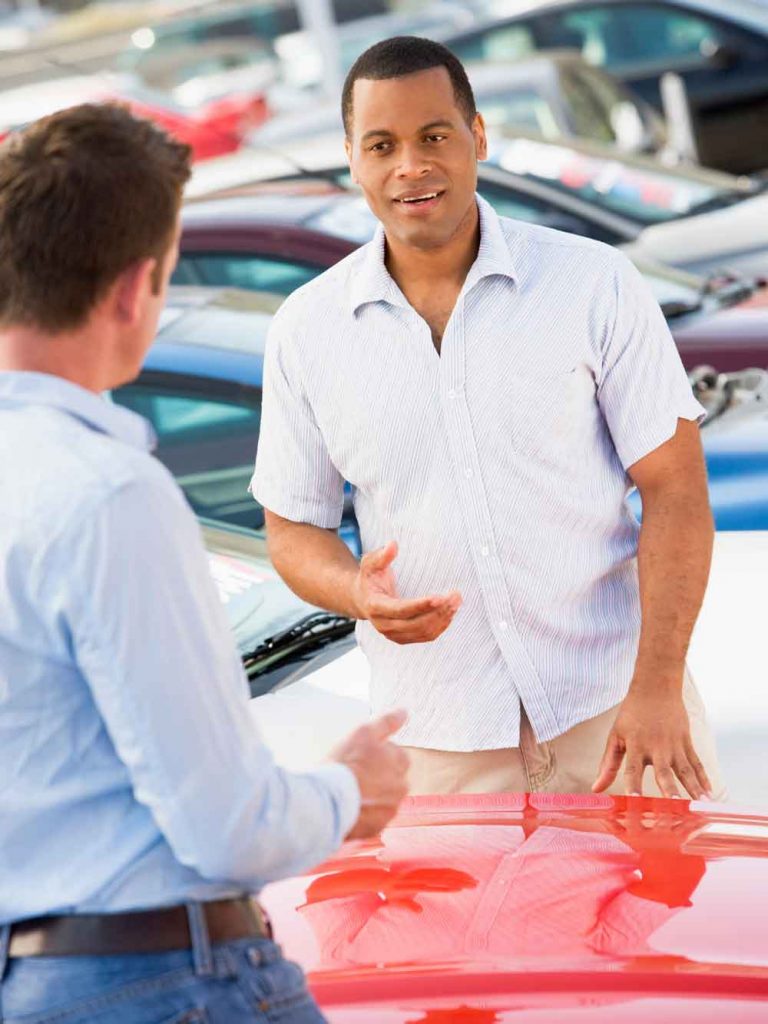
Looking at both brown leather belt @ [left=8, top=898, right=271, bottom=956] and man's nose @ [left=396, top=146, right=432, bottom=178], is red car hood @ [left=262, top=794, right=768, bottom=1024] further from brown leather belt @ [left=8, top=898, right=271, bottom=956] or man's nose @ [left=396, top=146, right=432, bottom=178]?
man's nose @ [left=396, top=146, right=432, bottom=178]

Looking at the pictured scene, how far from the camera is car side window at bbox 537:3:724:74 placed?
1344 cm

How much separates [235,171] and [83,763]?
19.6 feet

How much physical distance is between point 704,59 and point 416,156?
1081cm

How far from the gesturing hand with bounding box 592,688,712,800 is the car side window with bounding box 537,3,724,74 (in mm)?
11121

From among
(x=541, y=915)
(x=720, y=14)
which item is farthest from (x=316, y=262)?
(x=720, y=14)

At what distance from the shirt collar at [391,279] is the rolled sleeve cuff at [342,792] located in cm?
141

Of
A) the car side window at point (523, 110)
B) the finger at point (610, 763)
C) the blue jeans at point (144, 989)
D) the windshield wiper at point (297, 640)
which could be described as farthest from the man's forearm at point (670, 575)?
the car side window at point (523, 110)

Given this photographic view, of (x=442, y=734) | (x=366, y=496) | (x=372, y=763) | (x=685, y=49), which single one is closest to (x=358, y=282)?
(x=366, y=496)

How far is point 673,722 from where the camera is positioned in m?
2.91

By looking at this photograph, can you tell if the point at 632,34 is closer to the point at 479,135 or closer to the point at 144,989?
the point at 479,135

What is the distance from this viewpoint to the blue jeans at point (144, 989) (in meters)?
1.65

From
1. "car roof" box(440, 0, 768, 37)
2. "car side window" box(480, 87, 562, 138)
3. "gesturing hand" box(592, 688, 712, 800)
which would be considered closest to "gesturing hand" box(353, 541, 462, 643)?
"gesturing hand" box(592, 688, 712, 800)

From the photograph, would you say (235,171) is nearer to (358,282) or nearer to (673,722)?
(358,282)

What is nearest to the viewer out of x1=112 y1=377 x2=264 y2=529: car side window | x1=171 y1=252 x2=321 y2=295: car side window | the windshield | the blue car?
the blue car
